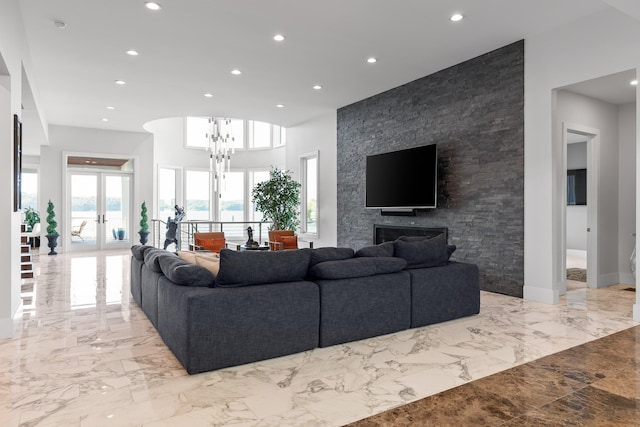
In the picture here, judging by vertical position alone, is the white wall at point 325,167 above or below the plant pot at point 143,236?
above

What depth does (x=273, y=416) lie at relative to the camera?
222 cm

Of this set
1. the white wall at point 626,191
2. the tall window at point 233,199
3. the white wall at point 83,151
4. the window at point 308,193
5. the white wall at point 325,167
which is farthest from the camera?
the tall window at point 233,199

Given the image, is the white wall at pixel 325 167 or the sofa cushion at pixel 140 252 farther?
the white wall at pixel 325 167

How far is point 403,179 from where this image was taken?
21.9 ft

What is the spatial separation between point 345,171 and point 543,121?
4.05 m

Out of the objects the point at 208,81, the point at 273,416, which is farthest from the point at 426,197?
the point at 273,416

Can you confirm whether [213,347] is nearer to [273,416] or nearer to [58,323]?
[273,416]

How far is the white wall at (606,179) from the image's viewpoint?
5.71m

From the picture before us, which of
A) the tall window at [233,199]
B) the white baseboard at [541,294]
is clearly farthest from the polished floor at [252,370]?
the tall window at [233,199]

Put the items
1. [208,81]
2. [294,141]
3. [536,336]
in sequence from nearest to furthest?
[536,336] < [208,81] < [294,141]

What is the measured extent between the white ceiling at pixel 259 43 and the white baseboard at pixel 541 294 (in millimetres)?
3070

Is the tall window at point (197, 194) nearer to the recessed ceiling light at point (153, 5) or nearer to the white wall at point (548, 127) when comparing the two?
the recessed ceiling light at point (153, 5)

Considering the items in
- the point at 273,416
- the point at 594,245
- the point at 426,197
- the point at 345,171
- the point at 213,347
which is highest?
the point at 345,171

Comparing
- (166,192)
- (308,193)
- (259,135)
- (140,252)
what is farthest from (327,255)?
(259,135)
